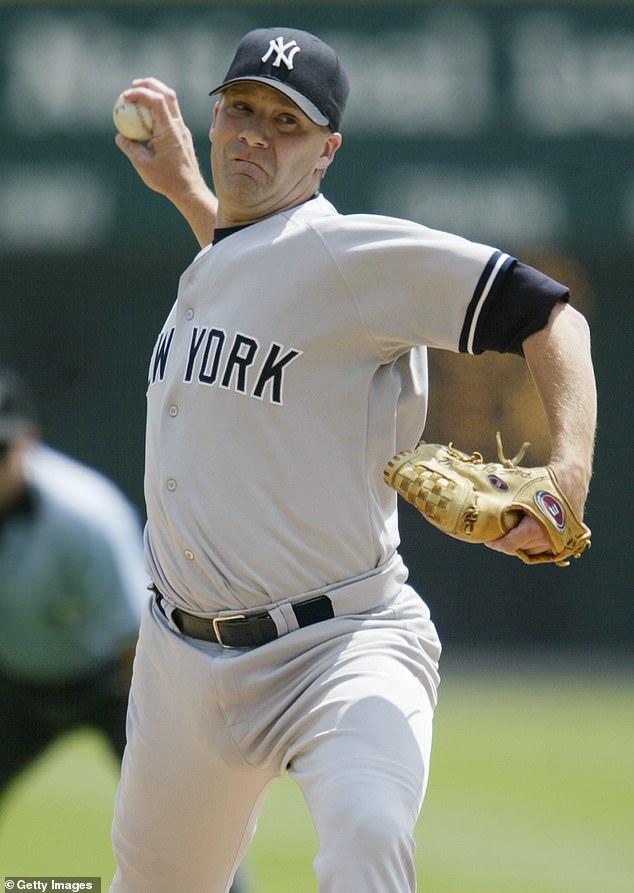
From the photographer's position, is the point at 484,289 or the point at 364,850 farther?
the point at 484,289

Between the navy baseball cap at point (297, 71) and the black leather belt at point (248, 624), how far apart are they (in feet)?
3.01

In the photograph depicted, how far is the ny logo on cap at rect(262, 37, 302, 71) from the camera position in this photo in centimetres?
303

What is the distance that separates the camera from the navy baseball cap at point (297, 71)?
119 inches

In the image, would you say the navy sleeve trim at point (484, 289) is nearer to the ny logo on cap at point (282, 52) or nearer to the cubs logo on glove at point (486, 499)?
the cubs logo on glove at point (486, 499)

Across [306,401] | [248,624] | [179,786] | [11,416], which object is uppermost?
[306,401]

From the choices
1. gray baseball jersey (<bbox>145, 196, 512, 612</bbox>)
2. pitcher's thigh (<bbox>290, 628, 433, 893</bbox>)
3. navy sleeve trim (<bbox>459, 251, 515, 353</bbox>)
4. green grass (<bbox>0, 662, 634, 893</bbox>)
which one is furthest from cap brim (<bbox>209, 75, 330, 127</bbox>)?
green grass (<bbox>0, 662, 634, 893</bbox>)

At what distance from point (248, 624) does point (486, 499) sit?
0.55m

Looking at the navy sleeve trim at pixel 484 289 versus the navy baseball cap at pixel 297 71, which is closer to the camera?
the navy sleeve trim at pixel 484 289

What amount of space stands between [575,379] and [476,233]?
6.83m

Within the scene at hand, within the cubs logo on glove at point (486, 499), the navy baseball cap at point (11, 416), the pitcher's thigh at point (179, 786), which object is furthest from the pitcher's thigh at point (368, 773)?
the navy baseball cap at point (11, 416)

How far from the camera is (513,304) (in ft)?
9.04

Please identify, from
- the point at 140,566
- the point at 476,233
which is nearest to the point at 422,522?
the point at 476,233

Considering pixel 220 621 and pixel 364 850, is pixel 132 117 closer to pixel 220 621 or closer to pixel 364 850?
pixel 220 621

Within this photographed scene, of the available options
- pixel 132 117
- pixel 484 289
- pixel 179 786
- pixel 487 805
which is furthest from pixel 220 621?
pixel 487 805
